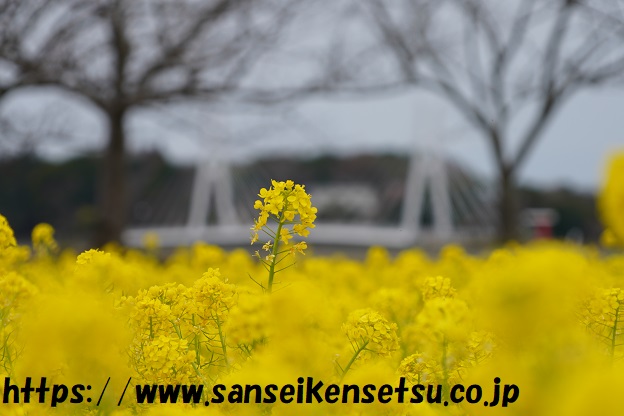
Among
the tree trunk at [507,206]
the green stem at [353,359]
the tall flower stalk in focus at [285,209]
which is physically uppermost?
the tree trunk at [507,206]

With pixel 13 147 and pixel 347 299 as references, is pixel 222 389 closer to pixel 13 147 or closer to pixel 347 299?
pixel 347 299

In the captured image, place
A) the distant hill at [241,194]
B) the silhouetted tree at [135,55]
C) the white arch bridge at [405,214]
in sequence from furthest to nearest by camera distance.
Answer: the distant hill at [241,194] < the white arch bridge at [405,214] < the silhouetted tree at [135,55]

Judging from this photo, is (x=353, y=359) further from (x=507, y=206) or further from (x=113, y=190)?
(x=507, y=206)

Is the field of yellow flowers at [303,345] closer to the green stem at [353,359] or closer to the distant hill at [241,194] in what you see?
the green stem at [353,359]

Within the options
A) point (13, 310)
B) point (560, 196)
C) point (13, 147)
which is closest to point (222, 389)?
point (13, 310)

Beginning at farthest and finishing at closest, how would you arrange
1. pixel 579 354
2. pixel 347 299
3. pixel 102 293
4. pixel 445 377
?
pixel 347 299
pixel 102 293
pixel 445 377
pixel 579 354

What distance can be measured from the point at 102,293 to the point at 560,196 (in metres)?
25.1

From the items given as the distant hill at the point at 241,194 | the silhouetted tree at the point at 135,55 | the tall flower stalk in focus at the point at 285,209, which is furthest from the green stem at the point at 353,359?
the distant hill at the point at 241,194

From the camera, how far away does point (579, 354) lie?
989 millimetres

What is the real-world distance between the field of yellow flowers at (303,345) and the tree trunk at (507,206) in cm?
862

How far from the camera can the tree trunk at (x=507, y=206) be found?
37.0ft

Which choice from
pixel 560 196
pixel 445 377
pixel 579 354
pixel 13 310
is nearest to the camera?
pixel 579 354

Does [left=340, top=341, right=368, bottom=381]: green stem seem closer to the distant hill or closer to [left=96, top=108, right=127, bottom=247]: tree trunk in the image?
[left=96, top=108, right=127, bottom=247]: tree trunk

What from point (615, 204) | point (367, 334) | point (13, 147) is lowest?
point (367, 334)
